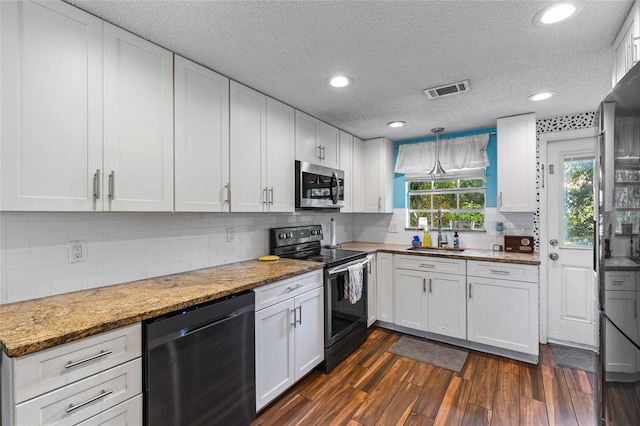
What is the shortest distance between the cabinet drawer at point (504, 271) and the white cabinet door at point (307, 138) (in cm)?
185

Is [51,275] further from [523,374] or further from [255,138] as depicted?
[523,374]

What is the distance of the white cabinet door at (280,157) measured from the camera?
2.53 meters

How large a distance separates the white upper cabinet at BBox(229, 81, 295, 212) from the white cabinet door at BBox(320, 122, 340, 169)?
0.48 meters

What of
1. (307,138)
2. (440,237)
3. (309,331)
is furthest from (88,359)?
(440,237)

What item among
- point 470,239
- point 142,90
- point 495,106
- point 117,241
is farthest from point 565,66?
point 117,241

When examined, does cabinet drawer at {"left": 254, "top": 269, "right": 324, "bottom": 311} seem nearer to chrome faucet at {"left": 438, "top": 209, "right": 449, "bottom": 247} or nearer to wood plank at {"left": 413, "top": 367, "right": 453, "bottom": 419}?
wood plank at {"left": 413, "top": 367, "right": 453, "bottom": 419}

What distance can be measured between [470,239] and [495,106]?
1530 mm

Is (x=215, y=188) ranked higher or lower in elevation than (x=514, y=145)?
lower

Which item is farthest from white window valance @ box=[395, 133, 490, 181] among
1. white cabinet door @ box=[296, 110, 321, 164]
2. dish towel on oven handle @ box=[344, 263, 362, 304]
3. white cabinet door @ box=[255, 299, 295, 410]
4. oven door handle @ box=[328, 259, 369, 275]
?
white cabinet door @ box=[255, 299, 295, 410]

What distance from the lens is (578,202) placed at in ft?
9.93

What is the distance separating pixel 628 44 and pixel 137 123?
2500 millimetres

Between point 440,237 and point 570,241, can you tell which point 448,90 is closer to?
point 440,237

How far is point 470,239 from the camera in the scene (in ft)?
11.7

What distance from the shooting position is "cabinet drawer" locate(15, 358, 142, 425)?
1.06 metres
